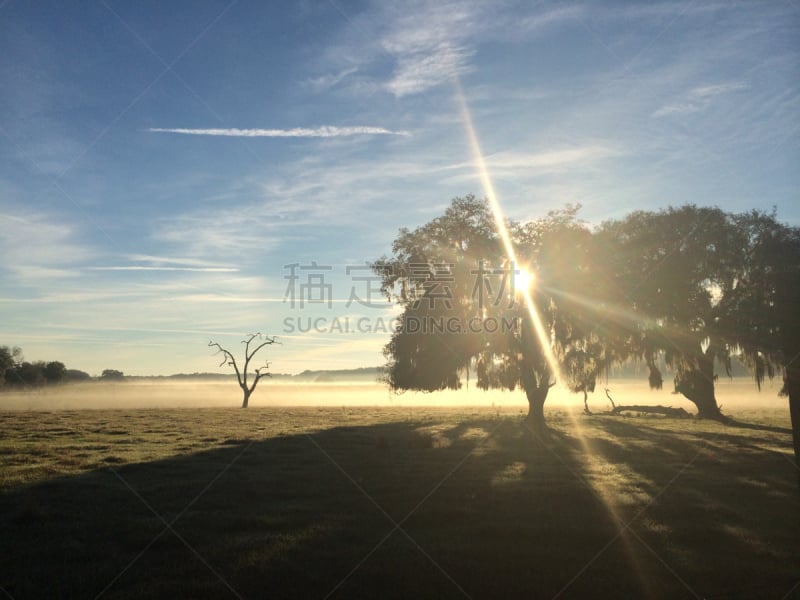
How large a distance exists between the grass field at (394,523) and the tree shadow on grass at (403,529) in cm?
4

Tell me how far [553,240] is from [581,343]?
6.51m

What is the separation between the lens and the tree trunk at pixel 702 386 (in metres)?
35.9

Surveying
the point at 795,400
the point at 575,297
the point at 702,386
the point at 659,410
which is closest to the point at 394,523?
the point at 795,400

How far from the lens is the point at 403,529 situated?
9.55 meters

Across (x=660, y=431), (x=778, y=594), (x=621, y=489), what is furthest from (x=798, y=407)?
(x=660, y=431)

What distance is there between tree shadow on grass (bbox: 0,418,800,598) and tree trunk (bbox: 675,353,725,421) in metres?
21.0

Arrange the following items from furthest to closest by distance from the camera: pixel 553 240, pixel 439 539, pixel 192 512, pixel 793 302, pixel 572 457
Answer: pixel 553 240 → pixel 572 457 → pixel 192 512 → pixel 439 539 → pixel 793 302

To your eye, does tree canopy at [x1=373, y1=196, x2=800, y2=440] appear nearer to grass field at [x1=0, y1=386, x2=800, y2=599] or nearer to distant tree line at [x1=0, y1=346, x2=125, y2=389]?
grass field at [x1=0, y1=386, x2=800, y2=599]

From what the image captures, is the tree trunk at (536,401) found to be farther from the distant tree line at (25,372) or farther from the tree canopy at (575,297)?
the distant tree line at (25,372)

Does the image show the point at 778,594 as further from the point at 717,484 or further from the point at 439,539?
the point at 717,484

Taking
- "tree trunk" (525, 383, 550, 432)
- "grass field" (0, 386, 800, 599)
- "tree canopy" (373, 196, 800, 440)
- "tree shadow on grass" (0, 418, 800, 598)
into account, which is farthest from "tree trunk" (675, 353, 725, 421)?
"tree shadow on grass" (0, 418, 800, 598)

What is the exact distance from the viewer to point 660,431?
2806 cm

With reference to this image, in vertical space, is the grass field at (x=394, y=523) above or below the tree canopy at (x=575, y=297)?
below

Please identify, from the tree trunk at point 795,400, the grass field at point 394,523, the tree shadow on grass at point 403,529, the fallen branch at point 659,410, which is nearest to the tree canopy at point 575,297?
the fallen branch at point 659,410
